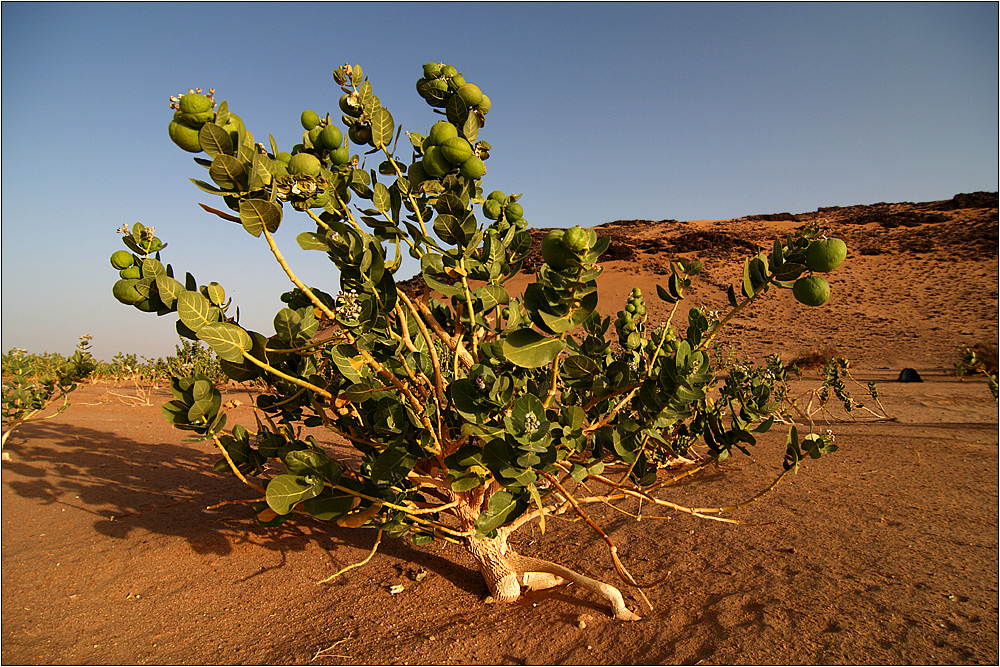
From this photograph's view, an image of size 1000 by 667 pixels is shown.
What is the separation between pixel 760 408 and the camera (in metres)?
2.23

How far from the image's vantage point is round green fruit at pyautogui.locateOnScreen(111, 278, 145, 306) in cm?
157

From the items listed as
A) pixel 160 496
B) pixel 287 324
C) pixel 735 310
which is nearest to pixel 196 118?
pixel 287 324

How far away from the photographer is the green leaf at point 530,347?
4.07ft

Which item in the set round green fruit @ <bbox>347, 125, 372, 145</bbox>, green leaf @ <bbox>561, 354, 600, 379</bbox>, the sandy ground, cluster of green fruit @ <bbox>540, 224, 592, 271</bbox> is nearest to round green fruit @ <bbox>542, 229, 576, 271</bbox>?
cluster of green fruit @ <bbox>540, 224, 592, 271</bbox>

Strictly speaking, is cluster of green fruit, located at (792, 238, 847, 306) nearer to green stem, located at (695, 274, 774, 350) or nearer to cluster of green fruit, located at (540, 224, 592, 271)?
green stem, located at (695, 274, 774, 350)

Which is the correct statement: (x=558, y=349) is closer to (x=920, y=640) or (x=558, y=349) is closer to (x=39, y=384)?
(x=920, y=640)

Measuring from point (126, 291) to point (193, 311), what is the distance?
301mm

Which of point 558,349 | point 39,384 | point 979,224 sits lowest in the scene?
point 39,384

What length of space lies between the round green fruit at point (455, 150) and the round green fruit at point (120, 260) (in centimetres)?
102

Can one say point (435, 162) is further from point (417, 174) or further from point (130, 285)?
point (130, 285)

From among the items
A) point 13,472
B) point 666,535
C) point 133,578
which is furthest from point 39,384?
point 666,535

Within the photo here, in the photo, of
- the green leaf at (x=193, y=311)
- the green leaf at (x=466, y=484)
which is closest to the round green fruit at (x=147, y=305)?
the green leaf at (x=193, y=311)

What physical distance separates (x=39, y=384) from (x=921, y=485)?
705 cm

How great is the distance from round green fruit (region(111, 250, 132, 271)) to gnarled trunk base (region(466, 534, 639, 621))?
1.70 meters
